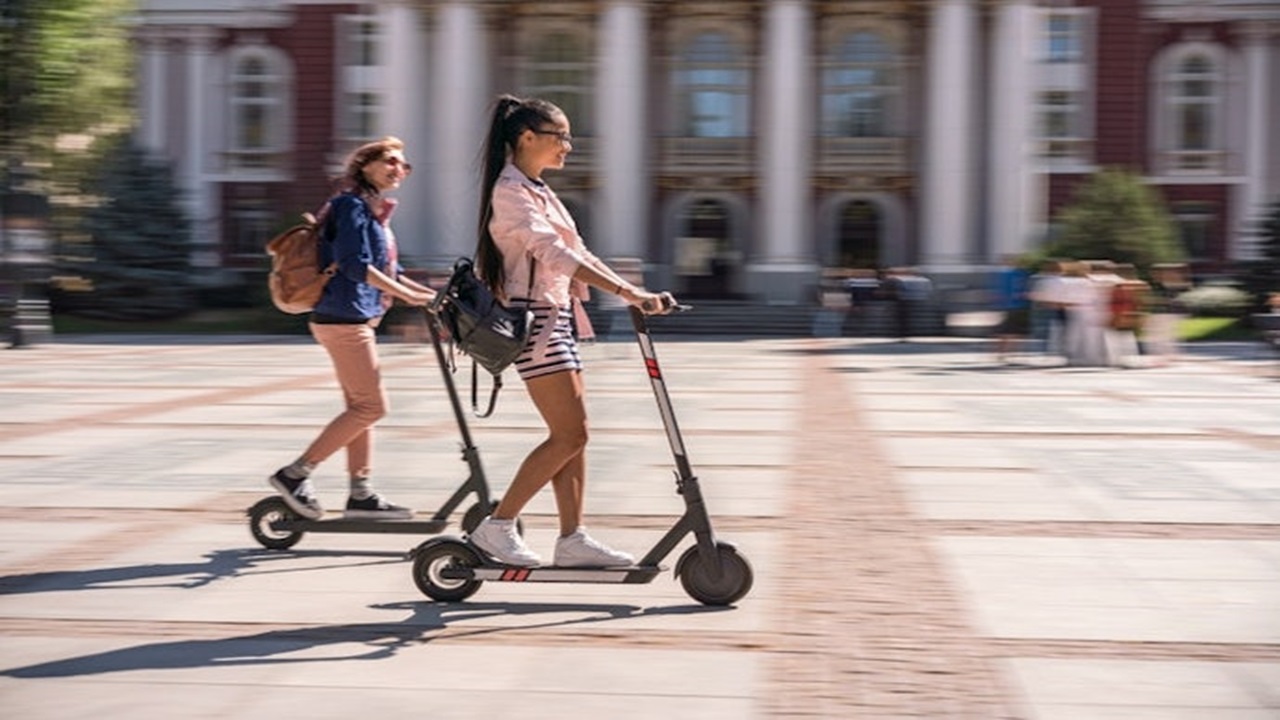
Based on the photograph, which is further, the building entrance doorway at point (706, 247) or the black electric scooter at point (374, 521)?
the building entrance doorway at point (706, 247)

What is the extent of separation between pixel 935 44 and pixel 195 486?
3481cm

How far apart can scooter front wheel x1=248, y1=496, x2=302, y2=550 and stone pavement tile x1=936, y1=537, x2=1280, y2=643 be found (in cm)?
316

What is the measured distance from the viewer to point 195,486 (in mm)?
10117

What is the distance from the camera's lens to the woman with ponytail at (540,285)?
20.8ft

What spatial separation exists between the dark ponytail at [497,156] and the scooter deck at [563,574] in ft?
3.66

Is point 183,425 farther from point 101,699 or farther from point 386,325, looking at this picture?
point 386,325

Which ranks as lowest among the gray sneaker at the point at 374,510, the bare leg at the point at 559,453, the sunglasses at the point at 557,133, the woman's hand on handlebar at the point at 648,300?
the gray sneaker at the point at 374,510

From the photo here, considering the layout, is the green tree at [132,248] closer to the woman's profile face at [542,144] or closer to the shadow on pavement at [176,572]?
the shadow on pavement at [176,572]

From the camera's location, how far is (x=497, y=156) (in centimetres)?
654

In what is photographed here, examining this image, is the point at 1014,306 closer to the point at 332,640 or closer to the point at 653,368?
the point at 653,368

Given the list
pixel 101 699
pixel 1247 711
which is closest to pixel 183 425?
pixel 101 699

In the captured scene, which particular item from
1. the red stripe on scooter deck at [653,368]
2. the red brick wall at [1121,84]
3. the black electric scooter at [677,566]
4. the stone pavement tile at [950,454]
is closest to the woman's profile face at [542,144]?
the black electric scooter at [677,566]

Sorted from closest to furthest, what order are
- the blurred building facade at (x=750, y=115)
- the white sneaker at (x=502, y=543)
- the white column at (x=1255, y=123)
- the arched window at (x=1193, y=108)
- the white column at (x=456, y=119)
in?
the white sneaker at (x=502, y=543), the blurred building facade at (x=750, y=115), the white column at (x=456, y=119), the white column at (x=1255, y=123), the arched window at (x=1193, y=108)

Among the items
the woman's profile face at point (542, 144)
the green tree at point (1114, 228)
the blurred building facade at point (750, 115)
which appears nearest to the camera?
the woman's profile face at point (542, 144)
